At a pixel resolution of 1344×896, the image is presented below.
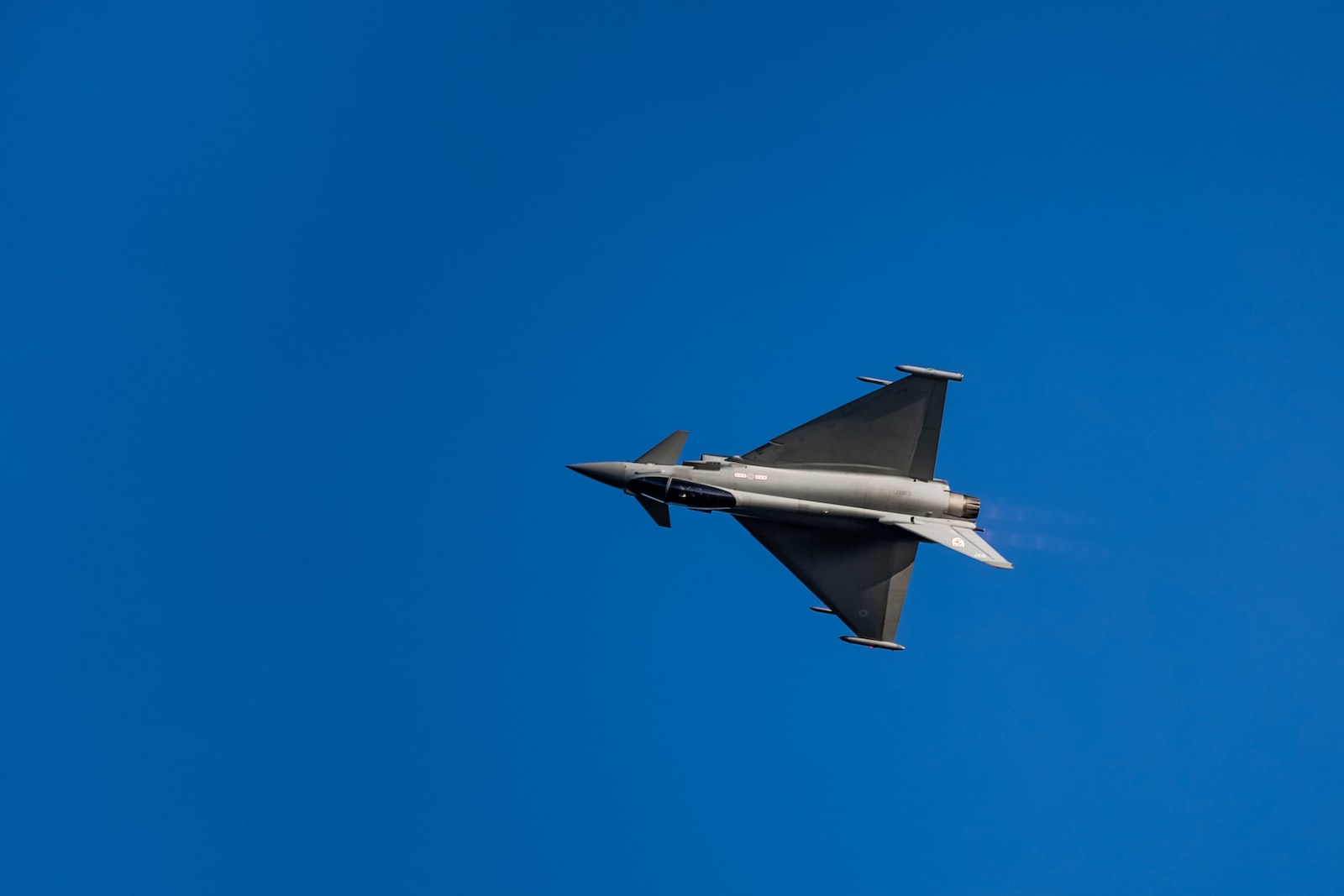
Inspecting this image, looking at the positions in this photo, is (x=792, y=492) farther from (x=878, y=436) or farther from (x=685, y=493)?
(x=878, y=436)

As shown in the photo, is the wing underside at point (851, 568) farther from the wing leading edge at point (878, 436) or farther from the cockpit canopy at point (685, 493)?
the wing leading edge at point (878, 436)

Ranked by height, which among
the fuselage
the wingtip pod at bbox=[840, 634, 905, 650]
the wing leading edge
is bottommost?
the wingtip pod at bbox=[840, 634, 905, 650]

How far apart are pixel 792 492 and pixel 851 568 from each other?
381cm

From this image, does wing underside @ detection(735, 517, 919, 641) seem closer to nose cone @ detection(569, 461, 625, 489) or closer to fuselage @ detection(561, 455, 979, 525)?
fuselage @ detection(561, 455, 979, 525)

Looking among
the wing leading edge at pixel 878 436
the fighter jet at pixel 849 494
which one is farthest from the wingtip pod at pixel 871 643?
the wing leading edge at pixel 878 436

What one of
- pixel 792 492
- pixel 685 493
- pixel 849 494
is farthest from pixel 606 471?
pixel 849 494

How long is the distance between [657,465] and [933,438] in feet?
29.9

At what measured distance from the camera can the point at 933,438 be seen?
124 feet

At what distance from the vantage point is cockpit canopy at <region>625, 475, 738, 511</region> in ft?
119

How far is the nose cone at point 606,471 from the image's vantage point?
121ft

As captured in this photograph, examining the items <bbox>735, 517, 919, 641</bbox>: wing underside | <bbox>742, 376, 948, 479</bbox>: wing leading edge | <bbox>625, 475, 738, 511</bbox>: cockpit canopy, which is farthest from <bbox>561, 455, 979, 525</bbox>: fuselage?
<bbox>735, 517, 919, 641</bbox>: wing underside

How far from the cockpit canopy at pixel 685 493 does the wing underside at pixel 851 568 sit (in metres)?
2.06

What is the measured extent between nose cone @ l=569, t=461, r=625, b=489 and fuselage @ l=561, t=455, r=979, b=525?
0.03 metres

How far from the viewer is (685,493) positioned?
36.2 metres
